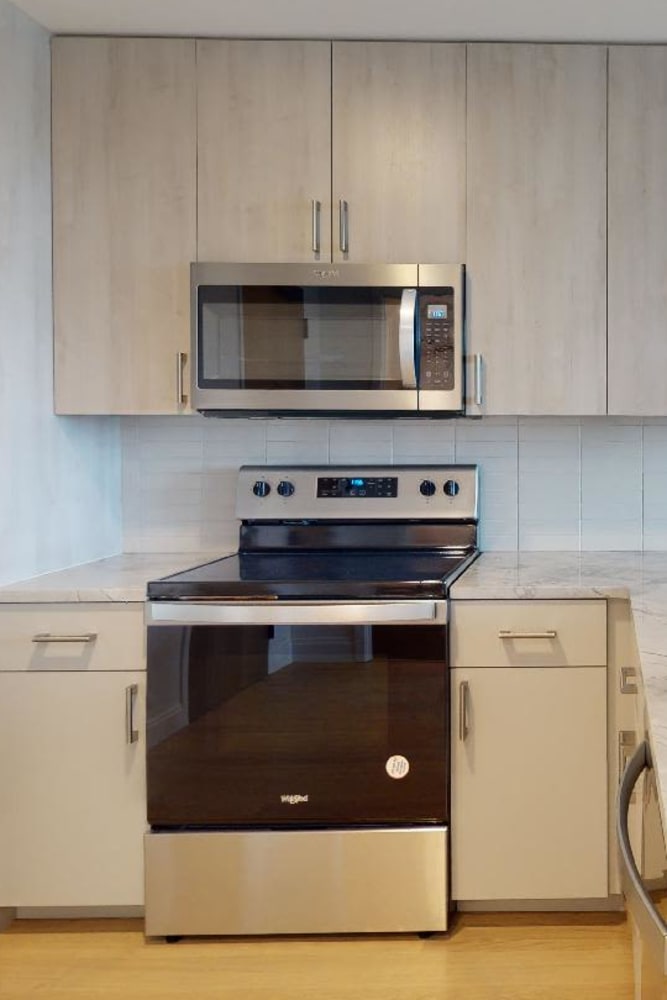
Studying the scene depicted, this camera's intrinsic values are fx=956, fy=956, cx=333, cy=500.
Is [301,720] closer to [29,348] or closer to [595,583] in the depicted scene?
[595,583]

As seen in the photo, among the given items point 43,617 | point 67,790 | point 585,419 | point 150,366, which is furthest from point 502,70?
point 67,790

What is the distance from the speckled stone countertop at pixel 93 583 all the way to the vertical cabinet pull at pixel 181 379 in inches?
17.7

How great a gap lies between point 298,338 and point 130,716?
1.07 meters

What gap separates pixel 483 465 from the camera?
2949 millimetres

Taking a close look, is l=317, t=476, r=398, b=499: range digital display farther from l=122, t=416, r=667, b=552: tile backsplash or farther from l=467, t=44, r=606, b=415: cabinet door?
l=467, t=44, r=606, b=415: cabinet door

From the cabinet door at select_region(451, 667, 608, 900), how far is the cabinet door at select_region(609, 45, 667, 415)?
900 mm

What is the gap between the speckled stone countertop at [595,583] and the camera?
55.7 inches

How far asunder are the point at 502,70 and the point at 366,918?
2191 mm

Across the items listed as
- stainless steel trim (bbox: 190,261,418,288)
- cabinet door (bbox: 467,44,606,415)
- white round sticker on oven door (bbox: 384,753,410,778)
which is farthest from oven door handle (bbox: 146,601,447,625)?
stainless steel trim (bbox: 190,261,418,288)

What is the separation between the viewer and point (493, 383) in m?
2.60

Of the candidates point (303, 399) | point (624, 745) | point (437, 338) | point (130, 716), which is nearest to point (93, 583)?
Answer: point (130, 716)

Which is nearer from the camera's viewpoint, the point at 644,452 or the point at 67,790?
the point at 67,790

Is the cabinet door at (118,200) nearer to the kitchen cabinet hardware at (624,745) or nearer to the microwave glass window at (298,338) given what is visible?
the microwave glass window at (298,338)

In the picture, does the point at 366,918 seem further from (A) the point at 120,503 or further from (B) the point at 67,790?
(A) the point at 120,503
